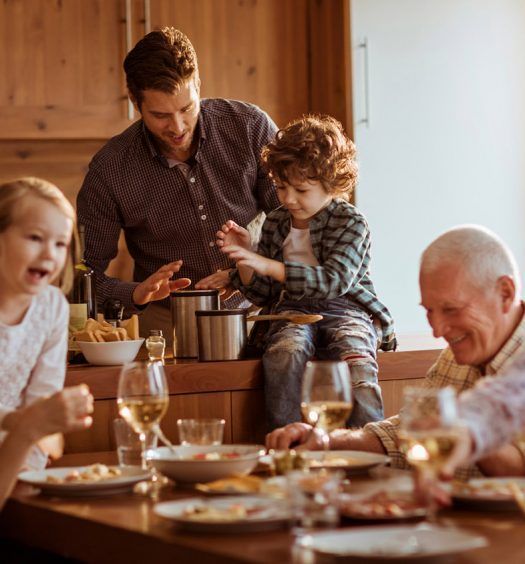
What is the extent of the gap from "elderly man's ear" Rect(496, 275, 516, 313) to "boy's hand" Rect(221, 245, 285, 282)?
3.16 feet

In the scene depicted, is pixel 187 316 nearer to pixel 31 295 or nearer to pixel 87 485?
pixel 31 295

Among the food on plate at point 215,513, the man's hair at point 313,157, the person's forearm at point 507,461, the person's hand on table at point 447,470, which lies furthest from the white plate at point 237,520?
the man's hair at point 313,157

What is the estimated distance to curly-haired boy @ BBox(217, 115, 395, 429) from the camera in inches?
101

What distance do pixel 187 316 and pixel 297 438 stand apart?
99 cm

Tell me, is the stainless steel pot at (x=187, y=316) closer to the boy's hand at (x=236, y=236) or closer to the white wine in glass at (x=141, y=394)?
the boy's hand at (x=236, y=236)

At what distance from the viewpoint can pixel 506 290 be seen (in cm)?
175

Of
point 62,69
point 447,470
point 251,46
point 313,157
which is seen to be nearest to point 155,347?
point 313,157

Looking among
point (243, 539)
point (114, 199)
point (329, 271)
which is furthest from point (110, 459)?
point (114, 199)

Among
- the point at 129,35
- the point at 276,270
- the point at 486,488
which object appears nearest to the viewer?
the point at 486,488

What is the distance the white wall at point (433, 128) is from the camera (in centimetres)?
433

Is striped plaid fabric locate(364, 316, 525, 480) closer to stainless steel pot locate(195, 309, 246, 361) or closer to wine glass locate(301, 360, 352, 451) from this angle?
wine glass locate(301, 360, 352, 451)

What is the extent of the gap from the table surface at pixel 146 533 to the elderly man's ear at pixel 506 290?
0.33 meters

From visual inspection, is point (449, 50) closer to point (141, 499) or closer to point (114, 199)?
point (114, 199)

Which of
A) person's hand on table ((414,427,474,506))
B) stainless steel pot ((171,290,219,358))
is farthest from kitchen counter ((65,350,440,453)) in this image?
person's hand on table ((414,427,474,506))
